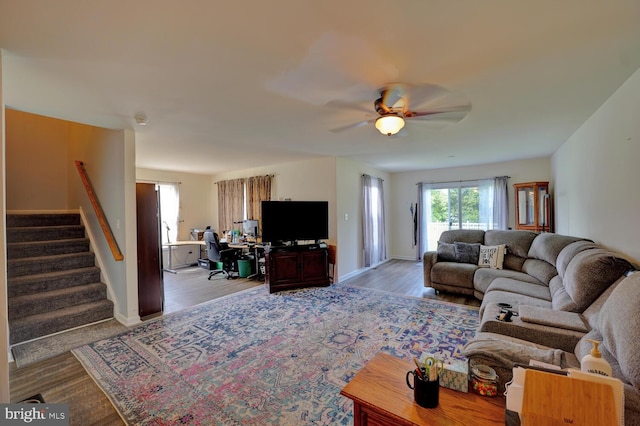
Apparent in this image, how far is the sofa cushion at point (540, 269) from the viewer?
318cm

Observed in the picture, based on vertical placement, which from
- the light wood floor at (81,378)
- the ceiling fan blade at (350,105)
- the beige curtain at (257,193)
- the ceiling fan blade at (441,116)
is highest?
the ceiling fan blade at (350,105)

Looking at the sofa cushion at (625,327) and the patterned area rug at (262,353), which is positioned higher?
the sofa cushion at (625,327)

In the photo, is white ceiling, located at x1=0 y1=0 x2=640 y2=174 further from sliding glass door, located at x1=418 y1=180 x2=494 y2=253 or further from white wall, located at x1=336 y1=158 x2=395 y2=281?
sliding glass door, located at x1=418 y1=180 x2=494 y2=253

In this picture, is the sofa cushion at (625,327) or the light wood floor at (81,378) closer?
the sofa cushion at (625,327)

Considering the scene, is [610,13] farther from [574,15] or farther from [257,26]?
[257,26]

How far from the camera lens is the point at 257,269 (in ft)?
18.4

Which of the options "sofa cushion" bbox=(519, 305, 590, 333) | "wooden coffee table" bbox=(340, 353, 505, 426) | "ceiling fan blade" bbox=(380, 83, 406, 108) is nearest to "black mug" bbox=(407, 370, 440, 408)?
"wooden coffee table" bbox=(340, 353, 505, 426)

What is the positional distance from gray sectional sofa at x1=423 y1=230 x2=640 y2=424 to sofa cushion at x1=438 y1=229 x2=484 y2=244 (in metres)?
0.56

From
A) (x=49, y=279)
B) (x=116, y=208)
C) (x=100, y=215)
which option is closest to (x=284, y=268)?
(x=116, y=208)

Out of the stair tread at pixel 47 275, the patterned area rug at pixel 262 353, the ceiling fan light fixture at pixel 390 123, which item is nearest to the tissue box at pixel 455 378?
the patterned area rug at pixel 262 353

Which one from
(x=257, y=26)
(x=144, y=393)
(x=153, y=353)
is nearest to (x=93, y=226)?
(x=153, y=353)

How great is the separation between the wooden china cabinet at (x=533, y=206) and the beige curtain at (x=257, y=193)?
534 centimetres

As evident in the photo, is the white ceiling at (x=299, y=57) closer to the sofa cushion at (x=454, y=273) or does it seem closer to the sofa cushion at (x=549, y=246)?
the sofa cushion at (x=549, y=246)

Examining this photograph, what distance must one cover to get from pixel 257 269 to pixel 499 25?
5.26 m
